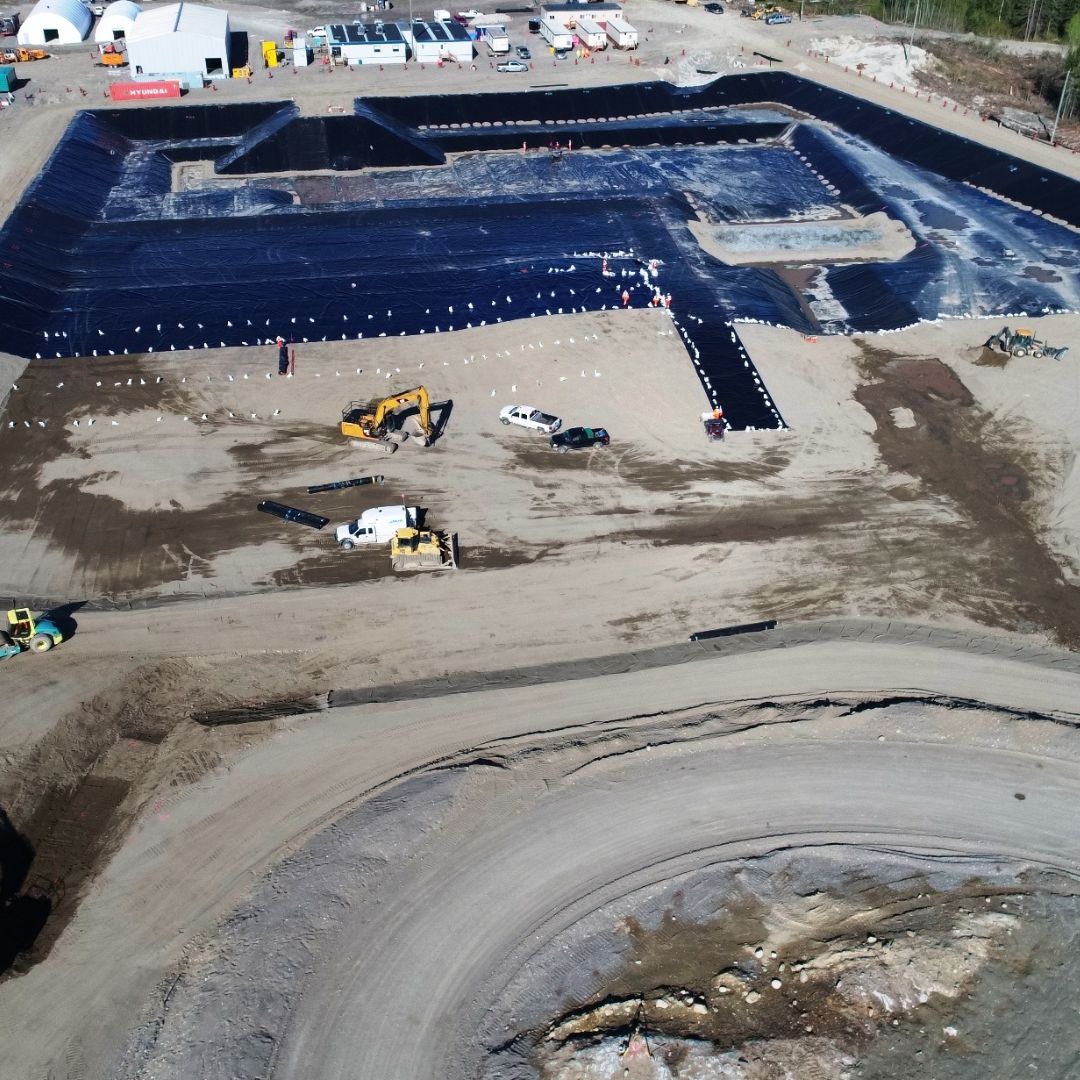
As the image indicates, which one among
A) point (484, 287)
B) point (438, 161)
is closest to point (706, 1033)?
point (484, 287)

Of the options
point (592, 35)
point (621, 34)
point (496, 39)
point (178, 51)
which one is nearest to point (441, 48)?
point (496, 39)

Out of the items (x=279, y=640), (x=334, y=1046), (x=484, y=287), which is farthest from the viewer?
(x=484, y=287)

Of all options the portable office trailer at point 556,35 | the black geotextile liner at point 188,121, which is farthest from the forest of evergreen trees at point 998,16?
the black geotextile liner at point 188,121

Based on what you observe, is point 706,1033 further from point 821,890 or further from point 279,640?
point 279,640

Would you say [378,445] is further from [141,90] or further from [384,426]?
[141,90]

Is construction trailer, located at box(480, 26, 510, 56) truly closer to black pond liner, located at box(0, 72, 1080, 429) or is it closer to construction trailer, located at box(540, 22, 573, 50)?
construction trailer, located at box(540, 22, 573, 50)

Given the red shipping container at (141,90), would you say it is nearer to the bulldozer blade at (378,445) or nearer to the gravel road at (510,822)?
the bulldozer blade at (378,445)
